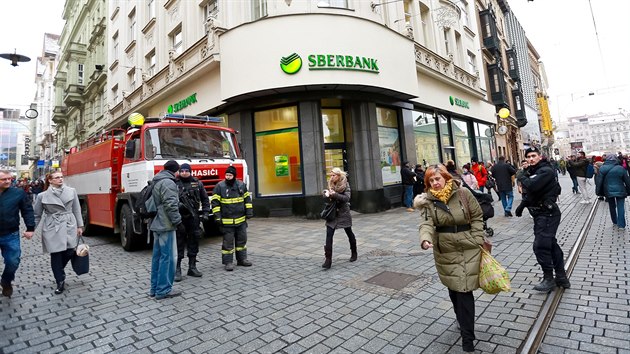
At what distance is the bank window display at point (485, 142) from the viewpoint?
22.5 metres

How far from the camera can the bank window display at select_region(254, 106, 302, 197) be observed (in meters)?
11.8

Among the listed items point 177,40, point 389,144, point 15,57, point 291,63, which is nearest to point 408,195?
point 389,144

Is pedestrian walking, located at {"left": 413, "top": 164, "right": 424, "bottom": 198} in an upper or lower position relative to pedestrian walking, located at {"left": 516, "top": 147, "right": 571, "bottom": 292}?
upper

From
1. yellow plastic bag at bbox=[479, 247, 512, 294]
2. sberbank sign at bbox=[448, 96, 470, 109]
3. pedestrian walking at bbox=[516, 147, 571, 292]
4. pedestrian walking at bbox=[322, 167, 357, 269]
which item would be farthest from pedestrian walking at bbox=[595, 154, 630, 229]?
sberbank sign at bbox=[448, 96, 470, 109]

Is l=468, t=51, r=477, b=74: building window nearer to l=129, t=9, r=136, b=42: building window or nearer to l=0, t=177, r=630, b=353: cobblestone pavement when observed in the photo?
l=0, t=177, r=630, b=353: cobblestone pavement

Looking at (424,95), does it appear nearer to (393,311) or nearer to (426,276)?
(426,276)

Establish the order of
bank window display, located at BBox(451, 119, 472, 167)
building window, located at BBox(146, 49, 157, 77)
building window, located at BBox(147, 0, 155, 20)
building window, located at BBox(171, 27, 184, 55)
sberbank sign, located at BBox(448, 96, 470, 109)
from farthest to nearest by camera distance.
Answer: bank window display, located at BBox(451, 119, 472, 167), building window, located at BBox(147, 0, 155, 20), building window, located at BBox(146, 49, 157, 77), sberbank sign, located at BBox(448, 96, 470, 109), building window, located at BBox(171, 27, 184, 55)

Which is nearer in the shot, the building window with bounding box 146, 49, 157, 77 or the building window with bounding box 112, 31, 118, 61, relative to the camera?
the building window with bounding box 146, 49, 157, 77

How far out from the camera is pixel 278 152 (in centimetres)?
1207

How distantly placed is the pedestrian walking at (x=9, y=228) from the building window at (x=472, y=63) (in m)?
24.0

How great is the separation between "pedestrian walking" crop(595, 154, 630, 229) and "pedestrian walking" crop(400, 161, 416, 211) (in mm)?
5588

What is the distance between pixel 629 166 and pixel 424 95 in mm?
11121

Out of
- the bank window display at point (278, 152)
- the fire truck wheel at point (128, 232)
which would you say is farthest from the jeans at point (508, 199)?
the fire truck wheel at point (128, 232)

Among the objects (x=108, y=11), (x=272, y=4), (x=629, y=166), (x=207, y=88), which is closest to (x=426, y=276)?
(x=272, y=4)
